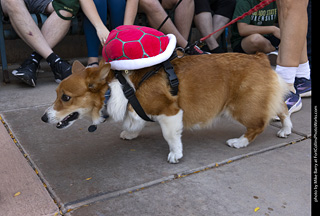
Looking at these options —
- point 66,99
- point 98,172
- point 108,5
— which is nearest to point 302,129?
point 98,172

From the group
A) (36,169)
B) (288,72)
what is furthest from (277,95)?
(36,169)

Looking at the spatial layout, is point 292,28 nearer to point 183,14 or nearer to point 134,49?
point 134,49

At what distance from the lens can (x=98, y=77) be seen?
2244 millimetres

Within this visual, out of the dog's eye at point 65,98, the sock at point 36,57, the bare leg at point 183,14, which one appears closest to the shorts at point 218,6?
the bare leg at point 183,14

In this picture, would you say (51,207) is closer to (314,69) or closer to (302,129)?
(314,69)

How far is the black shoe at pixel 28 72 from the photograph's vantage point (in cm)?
403

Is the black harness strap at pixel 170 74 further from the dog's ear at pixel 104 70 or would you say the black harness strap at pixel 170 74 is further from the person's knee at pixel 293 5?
the person's knee at pixel 293 5

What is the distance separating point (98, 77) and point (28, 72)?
2.25 meters

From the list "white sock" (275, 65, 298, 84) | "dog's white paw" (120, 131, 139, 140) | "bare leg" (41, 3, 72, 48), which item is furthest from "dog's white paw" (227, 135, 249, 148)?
"bare leg" (41, 3, 72, 48)

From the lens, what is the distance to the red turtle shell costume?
2270 mm

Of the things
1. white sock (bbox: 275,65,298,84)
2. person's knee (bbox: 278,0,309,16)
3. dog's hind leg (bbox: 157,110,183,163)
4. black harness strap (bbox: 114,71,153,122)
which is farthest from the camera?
white sock (bbox: 275,65,298,84)

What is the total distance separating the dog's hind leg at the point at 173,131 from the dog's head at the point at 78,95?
1.64 feet

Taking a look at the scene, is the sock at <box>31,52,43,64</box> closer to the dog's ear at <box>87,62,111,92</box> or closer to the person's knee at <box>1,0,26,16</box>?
the person's knee at <box>1,0,26,16</box>

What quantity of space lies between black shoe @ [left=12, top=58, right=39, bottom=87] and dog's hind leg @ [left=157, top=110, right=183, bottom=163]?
241cm
